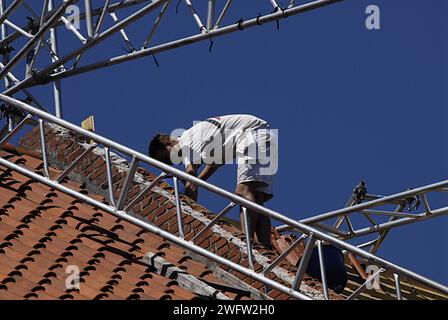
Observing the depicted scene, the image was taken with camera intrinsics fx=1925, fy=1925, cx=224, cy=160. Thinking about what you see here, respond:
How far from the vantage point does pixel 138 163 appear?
1723 cm

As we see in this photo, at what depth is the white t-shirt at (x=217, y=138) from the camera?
18.4 m

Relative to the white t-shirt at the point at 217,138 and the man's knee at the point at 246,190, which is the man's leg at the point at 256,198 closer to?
the man's knee at the point at 246,190

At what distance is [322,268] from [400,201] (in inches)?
190

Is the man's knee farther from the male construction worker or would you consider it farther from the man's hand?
the man's hand

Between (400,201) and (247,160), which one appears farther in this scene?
(400,201)

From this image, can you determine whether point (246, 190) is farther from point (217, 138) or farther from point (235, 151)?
point (217, 138)

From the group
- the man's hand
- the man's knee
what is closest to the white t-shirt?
the man's knee

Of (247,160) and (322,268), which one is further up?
(247,160)

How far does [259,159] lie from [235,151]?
265 millimetres

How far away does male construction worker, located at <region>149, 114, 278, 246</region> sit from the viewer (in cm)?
1834

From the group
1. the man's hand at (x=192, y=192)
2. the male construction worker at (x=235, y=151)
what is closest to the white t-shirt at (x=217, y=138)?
the male construction worker at (x=235, y=151)
